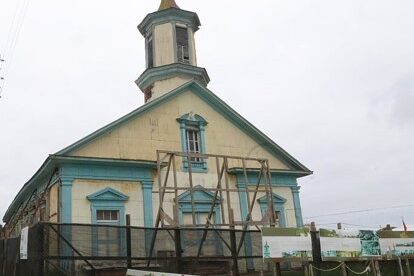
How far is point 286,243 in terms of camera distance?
13.0m

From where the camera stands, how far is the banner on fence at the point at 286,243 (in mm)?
12656

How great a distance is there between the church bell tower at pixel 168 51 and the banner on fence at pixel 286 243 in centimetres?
1124

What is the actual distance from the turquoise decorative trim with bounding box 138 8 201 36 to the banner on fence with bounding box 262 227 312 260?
14.2 m

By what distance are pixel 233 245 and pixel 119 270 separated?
10.5ft

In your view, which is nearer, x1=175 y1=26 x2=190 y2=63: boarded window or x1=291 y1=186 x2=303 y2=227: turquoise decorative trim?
x1=291 y1=186 x2=303 y2=227: turquoise decorative trim

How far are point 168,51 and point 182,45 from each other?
0.86 metres

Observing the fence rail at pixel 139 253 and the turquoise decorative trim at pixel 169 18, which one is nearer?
the fence rail at pixel 139 253

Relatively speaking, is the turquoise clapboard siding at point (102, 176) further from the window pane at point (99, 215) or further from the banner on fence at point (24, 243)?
the banner on fence at point (24, 243)

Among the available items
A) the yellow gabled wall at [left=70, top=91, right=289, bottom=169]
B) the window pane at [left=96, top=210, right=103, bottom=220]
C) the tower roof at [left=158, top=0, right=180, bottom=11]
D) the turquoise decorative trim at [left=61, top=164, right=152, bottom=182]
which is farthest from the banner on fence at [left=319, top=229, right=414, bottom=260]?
the tower roof at [left=158, top=0, right=180, bottom=11]

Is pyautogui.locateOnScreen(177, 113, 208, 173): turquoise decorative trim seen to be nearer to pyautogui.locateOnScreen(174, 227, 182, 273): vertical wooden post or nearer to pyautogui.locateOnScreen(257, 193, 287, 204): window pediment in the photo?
pyautogui.locateOnScreen(257, 193, 287, 204): window pediment

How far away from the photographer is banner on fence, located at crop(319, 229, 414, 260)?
45.8 feet

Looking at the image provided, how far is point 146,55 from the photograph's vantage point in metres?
25.0

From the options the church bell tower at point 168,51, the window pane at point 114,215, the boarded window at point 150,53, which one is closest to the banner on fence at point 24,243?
the window pane at point 114,215

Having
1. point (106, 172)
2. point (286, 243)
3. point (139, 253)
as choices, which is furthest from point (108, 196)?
point (286, 243)
